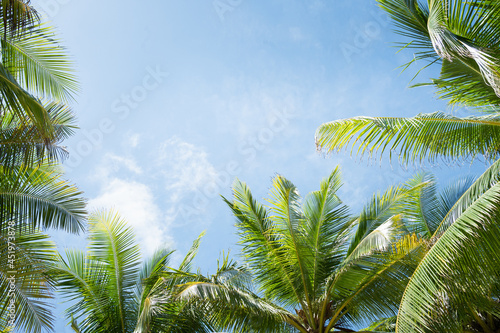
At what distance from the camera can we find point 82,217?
8078 millimetres

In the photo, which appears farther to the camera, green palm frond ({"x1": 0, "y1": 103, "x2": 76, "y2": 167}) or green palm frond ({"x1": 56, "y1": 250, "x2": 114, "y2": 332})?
green palm frond ({"x1": 56, "y1": 250, "x2": 114, "y2": 332})

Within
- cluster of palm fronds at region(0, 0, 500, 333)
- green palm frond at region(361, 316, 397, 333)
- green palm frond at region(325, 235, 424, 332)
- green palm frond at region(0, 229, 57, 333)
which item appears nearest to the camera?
cluster of palm fronds at region(0, 0, 500, 333)

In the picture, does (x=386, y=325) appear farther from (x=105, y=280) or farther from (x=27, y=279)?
(x=27, y=279)

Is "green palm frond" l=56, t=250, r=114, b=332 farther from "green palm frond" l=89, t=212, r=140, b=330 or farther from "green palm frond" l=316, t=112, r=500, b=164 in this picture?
"green palm frond" l=316, t=112, r=500, b=164

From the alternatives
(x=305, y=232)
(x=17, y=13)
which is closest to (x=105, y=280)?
(x=305, y=232)

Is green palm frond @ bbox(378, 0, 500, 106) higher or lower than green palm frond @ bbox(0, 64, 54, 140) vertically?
higher

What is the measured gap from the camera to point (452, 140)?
25.5 ft

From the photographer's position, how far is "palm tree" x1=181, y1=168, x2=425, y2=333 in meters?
9.69

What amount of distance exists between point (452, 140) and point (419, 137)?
1.71 feet

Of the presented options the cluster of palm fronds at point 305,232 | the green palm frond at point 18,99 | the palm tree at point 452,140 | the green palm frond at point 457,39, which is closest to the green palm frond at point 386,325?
the cluster of palm fronds at point 305,232

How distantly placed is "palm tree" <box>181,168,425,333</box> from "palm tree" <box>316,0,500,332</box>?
2.51 meters

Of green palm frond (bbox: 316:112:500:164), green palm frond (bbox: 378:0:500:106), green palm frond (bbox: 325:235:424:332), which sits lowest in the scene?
green palm frond (bbox: 325:235:424:332)

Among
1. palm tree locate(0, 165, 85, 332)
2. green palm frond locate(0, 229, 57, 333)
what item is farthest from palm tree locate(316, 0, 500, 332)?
green palm frond locate(0, 229, 57, 333)

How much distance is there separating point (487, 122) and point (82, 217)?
6460 millimetres
